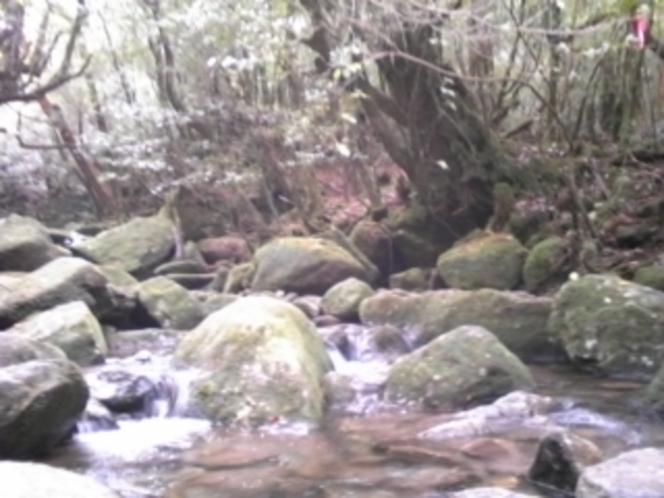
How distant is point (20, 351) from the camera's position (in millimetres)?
6340

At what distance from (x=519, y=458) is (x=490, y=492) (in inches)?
42.7

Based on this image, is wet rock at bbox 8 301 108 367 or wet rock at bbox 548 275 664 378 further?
wet rock at bbox 8 301 108 367

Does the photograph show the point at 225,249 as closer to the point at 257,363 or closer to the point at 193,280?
the point at 193,280

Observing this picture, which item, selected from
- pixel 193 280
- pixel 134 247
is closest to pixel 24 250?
pixel 134 247

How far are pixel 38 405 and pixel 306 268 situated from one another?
6.04 meters

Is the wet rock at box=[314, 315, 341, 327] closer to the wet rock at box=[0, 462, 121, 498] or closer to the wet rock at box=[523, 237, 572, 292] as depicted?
the wet rock at box=[523, 237, 572, 292]

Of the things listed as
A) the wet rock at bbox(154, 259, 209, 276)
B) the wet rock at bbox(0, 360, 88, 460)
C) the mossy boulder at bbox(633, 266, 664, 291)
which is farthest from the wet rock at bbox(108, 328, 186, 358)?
the mossy boulder at bbox(633, 266, 664, 291)

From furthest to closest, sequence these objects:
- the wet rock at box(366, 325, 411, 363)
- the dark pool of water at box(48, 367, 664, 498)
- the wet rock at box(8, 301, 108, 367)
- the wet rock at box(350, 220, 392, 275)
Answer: the wet rock at box(350, 220, 392, 275)
the wet rock at box(366, 325, 411, 363)
the wet rock at box(8, 301, 108, 367)
the dark pool of water at box(48, 367, 664, 498)

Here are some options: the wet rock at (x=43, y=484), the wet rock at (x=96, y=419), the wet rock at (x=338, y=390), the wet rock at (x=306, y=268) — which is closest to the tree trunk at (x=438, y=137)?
the wet rock at (x=306, y=268)

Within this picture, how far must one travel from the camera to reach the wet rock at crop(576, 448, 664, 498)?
3705 millimetres

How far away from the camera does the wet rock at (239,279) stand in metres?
11.9

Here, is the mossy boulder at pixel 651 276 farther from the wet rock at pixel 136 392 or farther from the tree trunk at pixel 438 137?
the wet rock at pixel 136 392

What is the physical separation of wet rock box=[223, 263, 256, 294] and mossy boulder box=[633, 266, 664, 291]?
516 cm

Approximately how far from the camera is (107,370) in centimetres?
710
